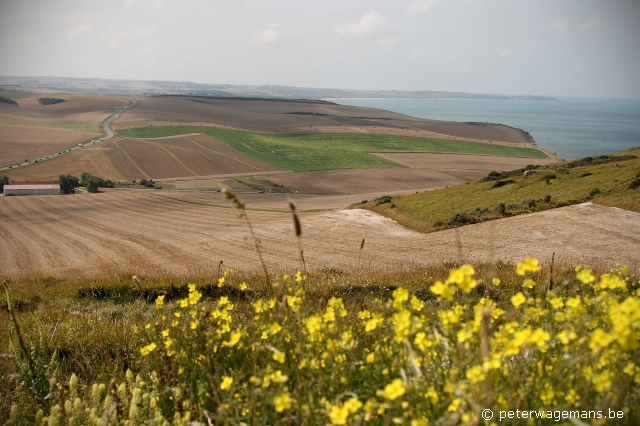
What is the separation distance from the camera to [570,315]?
10.6 ft

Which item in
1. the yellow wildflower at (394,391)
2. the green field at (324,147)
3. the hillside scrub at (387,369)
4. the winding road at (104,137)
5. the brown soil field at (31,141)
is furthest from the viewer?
the green field at (324,147)

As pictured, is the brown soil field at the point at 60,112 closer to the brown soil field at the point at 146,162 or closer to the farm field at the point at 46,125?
the farm field at the point at 46,125

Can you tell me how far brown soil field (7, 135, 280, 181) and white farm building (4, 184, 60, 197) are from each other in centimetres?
1065

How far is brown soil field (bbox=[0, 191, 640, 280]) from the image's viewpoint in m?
27.0

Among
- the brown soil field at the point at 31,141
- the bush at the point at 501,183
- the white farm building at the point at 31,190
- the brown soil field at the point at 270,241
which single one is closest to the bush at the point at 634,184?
the brown soil field at the point at 270,241

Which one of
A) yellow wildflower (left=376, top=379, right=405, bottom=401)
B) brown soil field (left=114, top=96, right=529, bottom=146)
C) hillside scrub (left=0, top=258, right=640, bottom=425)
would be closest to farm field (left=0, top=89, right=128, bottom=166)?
brown soil field (left=114, top=96, right=529, bottom=146)

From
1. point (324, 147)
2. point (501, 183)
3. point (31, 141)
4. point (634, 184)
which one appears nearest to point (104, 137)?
point (31, 141)

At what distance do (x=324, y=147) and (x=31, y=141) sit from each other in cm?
6266

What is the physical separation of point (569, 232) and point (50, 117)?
6170 inches

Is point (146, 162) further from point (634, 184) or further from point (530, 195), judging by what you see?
point (634, 184)

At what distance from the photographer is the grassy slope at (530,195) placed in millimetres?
35500

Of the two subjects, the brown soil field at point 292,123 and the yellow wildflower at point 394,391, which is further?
the brown soil field at point 292,123

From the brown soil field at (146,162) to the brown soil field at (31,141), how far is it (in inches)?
293

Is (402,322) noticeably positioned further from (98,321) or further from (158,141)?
(158,141)
